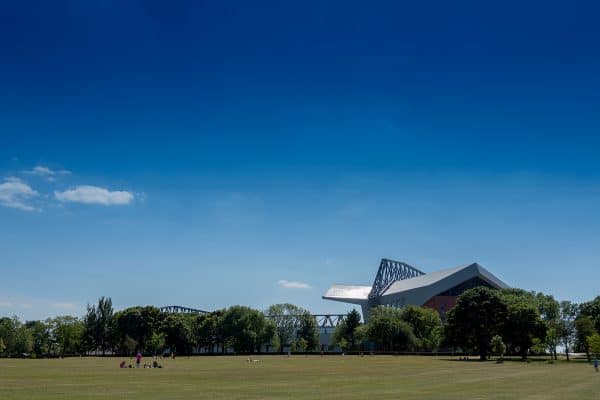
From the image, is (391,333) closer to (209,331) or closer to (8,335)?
(209,331)

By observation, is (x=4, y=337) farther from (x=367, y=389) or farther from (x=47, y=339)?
(x=367, y=389)

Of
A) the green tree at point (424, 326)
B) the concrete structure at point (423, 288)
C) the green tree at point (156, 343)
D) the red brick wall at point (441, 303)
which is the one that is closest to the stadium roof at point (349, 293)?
the concrete structure at point (423, 288)

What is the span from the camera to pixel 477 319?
7562 centimetres

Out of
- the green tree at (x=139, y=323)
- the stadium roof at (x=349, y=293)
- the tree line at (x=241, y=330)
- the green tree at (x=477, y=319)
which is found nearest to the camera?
the green tree at (x=477, y=319)

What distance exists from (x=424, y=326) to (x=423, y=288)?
24633 mm

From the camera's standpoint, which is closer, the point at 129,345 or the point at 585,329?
the point at 585,329

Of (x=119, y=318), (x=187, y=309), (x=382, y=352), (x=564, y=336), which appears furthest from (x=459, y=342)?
(x=187, y=309)

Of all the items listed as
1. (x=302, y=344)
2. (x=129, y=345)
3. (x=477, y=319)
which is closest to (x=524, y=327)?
(x=477, y=319)

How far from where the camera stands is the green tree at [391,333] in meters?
98.7

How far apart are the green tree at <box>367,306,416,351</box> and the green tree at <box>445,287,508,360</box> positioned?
19968 mm

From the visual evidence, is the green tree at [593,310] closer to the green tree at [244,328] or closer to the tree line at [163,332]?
the tree line at [163,332]

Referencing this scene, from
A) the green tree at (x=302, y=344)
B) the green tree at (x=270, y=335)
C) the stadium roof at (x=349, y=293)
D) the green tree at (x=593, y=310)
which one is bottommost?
the green tree at (x=302, y=344)

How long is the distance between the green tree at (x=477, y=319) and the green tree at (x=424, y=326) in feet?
73.1

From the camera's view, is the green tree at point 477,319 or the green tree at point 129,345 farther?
the green tree at point 129,345
